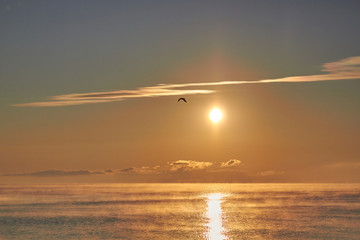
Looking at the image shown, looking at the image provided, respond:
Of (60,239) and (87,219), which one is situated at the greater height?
(87,219)

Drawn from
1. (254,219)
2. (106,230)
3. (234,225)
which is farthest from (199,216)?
(106,230)

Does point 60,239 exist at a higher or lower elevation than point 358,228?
lower

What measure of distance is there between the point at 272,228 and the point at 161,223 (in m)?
22.6

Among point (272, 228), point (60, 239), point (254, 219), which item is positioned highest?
point (254, 219)

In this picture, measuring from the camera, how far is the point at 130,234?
96.1 metres

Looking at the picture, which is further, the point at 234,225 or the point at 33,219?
the point at 33,219

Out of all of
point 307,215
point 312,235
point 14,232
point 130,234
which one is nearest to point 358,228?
point 312,235

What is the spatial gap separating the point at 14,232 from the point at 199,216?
1859 inches

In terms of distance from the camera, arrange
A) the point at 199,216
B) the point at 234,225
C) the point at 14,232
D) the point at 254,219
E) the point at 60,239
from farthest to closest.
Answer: the point at 199,216, the point at 254,219, the point at 234,225, the point at 14,232, the point at 60,239

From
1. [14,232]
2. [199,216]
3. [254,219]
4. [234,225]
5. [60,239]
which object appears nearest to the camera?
[60,239]

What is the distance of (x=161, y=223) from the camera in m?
114

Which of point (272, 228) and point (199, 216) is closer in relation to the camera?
point (272, 228)

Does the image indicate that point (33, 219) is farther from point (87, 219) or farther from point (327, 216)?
point (327, 216)

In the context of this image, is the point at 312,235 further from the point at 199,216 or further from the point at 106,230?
the point at 199,216
